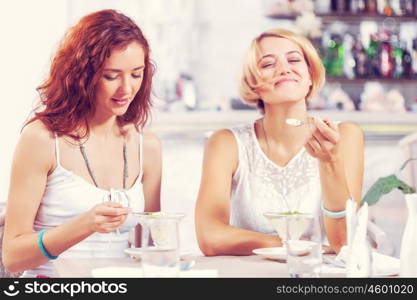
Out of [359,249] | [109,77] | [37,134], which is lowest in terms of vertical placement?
[359,249]

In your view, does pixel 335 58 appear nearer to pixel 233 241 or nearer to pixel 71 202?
pixel 233 241

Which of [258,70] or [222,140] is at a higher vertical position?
[258,70]

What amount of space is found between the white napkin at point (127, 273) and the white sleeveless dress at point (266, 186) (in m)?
0.85

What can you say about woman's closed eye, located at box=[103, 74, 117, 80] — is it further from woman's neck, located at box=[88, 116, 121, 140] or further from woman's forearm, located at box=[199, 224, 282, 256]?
woman's forearm, located at box=[199, 224, 282, 256]

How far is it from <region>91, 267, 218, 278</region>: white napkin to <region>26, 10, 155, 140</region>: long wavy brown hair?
0.68 metres

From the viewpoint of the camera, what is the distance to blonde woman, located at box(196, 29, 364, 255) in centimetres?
249

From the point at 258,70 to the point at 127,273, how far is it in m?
1.13

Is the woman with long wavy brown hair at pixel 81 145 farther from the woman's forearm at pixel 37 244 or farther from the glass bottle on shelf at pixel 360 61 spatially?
the glass bottle on shelf at pixel 360 61

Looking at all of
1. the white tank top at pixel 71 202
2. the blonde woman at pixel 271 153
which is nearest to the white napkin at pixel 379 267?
the blonde woman at pixel 271 153

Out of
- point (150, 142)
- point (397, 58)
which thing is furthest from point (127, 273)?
point (397, 58)

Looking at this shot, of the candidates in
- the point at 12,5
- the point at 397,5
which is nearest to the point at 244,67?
the point at 12,5

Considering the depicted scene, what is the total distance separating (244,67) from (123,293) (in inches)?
54.8

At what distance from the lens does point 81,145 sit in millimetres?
2287

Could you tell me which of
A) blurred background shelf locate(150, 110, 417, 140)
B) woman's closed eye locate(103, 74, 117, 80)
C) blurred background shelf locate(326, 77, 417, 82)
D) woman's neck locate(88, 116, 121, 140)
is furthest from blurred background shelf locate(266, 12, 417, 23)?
woman's closed eye locate(103, 74, 117, 80)
